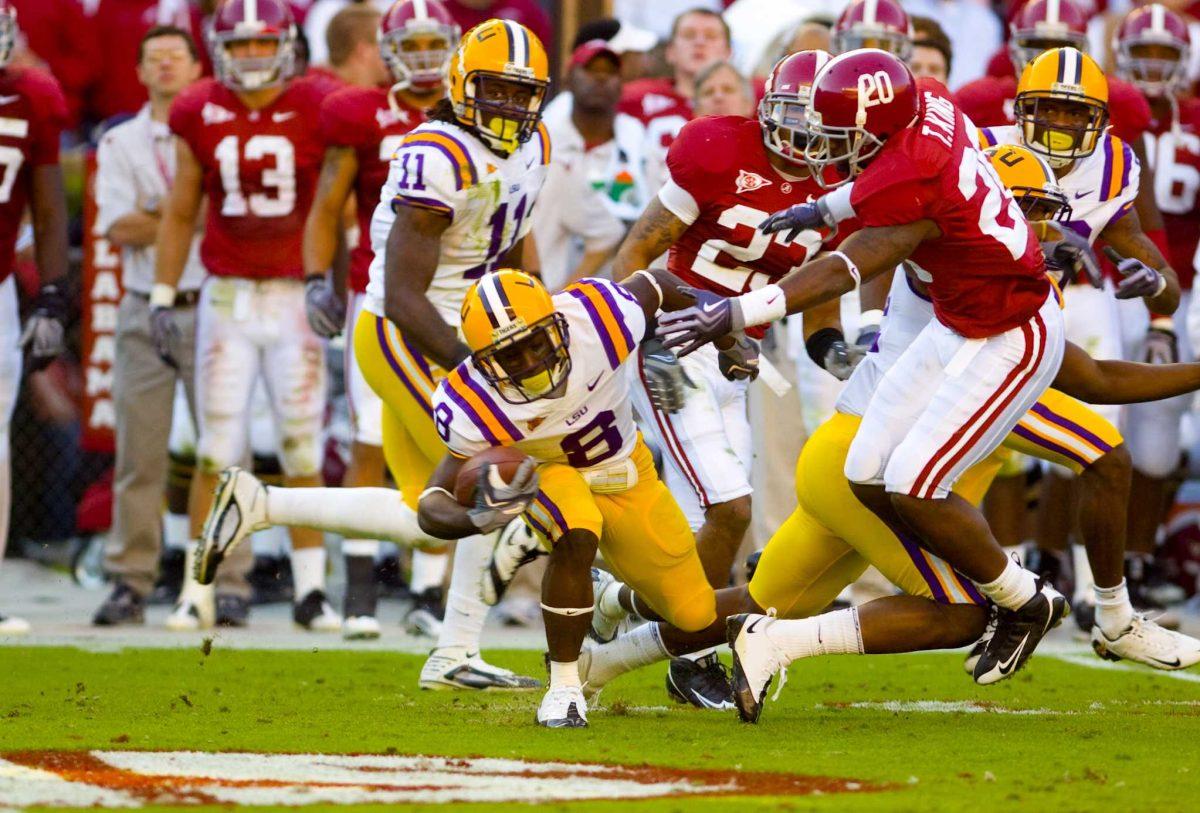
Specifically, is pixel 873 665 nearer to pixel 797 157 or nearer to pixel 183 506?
pixel 797 157

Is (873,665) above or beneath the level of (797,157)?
beneath

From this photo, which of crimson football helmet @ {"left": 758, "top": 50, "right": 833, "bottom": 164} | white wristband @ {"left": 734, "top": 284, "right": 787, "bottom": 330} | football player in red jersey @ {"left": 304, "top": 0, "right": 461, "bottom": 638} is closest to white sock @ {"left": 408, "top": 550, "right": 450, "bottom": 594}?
football player in red jersey @ {"left": 304, "top": 0, "right": 461, "bottom": 638}

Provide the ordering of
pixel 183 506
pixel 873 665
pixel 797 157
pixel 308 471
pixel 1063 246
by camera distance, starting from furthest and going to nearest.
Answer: pixel 183 506 < pixel 308 471 < pixel 873 665 < pixel 1063 246 < pixel 797 157

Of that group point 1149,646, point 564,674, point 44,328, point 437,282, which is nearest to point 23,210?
point 44,328

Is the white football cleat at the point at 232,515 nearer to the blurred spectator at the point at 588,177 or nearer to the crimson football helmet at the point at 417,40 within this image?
the crimson football helmet at the point at 417,40

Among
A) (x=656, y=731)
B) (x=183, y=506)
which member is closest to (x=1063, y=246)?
(x=656, y=731)

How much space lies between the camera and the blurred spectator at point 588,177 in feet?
26.3

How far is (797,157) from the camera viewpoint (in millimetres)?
5477

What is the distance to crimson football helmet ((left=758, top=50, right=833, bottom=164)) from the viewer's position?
212 inches

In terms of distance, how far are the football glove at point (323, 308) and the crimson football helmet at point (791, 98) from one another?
2.01 m

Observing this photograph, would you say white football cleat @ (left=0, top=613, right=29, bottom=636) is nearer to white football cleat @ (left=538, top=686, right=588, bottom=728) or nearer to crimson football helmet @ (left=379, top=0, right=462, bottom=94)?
crimson football helmet @ (left=379, top=0, right=462, bottom=94)

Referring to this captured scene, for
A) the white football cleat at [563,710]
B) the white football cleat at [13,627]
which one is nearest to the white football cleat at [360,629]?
the white football cleat at [13,627]

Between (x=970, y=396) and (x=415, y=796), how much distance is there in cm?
174

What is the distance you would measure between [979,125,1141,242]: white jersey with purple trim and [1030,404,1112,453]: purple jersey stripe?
0.93 meters
